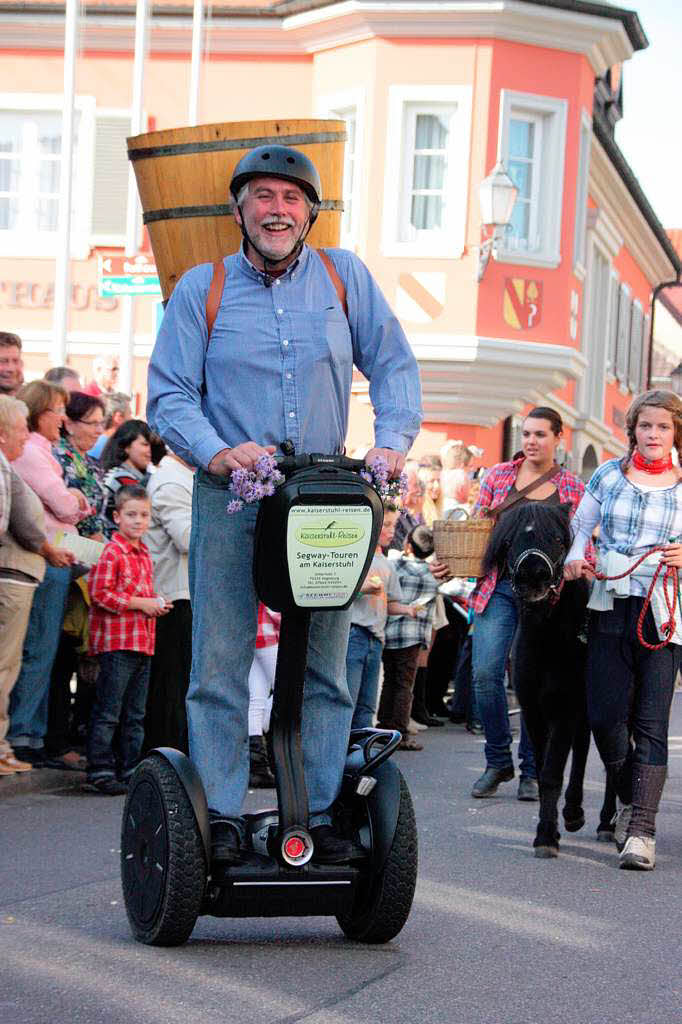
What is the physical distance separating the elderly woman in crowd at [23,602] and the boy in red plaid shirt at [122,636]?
0.85 ft

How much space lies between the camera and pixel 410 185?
81.7 ft

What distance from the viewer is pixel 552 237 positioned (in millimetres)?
25656

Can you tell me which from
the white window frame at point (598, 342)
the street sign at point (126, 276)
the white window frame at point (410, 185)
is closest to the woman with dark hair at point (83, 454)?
the street sign at point (126, 276)

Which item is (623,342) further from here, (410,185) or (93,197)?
(93,197)

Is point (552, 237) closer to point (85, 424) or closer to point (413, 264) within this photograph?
point (413, 264)

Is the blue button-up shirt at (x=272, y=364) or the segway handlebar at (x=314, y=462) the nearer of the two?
the segway handlebar at (x=314, y=462)

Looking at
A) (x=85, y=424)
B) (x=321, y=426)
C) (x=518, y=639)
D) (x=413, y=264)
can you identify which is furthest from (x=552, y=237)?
(x=321, y=426)

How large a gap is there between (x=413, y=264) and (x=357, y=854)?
1953 cm

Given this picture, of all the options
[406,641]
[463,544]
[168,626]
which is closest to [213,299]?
[463,544]

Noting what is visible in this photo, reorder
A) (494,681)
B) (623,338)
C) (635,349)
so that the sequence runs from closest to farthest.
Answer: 1. (494,681)
2. (623,338)
3. (635,349)

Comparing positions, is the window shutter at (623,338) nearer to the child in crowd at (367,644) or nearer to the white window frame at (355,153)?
the white window frame at (355,153)

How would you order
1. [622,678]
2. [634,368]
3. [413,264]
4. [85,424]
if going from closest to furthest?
[622,678]
[85,424]
[413,264]
[634,368]

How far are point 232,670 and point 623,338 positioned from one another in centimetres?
3338

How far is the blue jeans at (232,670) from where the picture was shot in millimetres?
5688
